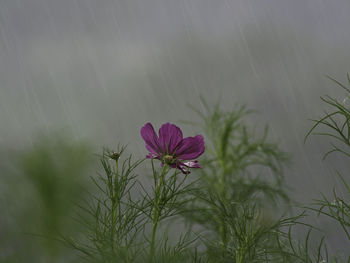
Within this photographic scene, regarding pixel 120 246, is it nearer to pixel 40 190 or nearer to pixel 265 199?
pixel 40 190

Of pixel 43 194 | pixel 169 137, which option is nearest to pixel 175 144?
pixel 169 137

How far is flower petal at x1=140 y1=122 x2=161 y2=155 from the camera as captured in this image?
20.0 inches

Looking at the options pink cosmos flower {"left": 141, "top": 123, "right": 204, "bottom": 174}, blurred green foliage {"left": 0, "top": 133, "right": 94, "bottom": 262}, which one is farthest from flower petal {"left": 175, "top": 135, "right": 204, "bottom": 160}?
blurred green foliage {"left": 0, "top": 133, "right": 94, "bottom": 262}

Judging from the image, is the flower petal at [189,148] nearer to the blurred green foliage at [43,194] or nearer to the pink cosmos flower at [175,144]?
the pink cosmos flower at [175,144]

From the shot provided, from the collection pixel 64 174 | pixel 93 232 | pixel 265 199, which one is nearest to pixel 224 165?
pixel 265 199

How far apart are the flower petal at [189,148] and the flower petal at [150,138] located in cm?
3

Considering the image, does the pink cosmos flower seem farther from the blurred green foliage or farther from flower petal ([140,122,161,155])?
the blurred green foliage

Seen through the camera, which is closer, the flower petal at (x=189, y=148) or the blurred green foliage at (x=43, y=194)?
the flower petal at (x=189, y=148)

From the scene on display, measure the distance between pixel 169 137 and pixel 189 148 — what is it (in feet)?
0.10

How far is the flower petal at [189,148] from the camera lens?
502 millimetres

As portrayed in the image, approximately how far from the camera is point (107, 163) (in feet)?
1.82

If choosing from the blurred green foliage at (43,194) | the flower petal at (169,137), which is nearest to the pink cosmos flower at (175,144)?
the flower petal at (169,137)

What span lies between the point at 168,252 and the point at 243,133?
2.15 feet

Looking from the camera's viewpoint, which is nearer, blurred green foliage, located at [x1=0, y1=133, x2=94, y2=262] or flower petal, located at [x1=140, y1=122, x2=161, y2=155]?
flower petal, located at [x1=140, y1=122, x2=161, y2=155]
